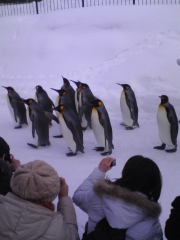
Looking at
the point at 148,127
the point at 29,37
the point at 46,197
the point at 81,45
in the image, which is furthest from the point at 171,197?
the point at 29,37

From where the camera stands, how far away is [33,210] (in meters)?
1.36

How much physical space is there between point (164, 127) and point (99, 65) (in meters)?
4.74

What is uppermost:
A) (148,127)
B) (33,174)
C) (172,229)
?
(33,174)

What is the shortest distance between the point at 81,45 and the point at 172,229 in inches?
343

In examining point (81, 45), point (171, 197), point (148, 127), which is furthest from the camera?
point (81, 45)

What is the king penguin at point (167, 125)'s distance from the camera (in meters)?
4.16

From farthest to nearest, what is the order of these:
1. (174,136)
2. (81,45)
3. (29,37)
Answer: (29,37) → (81,45) → (174,136)

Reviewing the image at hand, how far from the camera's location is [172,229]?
142 cm

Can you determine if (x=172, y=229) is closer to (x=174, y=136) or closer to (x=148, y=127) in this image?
(x=174, y=136)

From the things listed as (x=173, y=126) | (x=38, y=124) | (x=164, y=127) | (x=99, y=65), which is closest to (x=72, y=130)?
(x=38, y=124)

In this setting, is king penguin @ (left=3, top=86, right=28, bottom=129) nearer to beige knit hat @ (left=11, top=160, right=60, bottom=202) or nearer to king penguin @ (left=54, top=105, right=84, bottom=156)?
king penguin @ (left=54, top=105, right=84, bottom=156)

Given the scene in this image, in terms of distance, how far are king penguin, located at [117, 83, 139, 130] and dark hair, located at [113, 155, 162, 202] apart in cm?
365

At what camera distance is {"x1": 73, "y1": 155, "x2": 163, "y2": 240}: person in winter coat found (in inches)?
57.0

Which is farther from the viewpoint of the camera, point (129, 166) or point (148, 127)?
point (148, 127)
